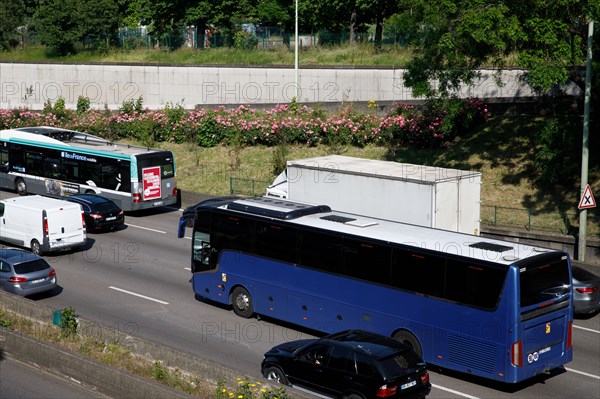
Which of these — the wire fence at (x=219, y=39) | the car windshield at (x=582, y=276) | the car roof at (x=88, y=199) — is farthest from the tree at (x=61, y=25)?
the car windshield at (x=582, y=276)

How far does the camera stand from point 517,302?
56.5ft

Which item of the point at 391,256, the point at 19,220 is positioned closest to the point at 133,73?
the point at 19,220

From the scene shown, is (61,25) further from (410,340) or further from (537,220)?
(410,340)

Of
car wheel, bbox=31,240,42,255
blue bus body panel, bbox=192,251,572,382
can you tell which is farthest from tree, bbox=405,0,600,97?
car wheel, bbox=31,240,42,255

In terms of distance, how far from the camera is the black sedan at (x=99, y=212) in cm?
3238

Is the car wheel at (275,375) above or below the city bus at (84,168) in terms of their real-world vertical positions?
below

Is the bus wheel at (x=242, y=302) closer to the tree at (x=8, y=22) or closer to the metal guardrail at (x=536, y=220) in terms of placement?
the metal guardrail at (x=536, y=220)

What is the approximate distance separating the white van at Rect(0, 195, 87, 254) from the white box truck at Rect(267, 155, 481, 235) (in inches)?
304

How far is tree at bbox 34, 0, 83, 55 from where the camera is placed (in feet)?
198

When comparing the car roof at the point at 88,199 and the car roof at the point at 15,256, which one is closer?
the car roof at the point at 15,256

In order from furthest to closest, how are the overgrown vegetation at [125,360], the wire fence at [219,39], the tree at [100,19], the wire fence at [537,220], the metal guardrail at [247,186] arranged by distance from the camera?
the tree at [100,19] < the wire fence at [219,39] < the metal guardrail at [247,186] < the wire fence at [537,220] < the overgrown vegetation at [125,360]

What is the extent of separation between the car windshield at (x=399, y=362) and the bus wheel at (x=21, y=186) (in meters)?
27.8

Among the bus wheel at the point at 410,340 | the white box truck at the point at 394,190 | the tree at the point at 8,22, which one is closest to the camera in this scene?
the bus wheel at the point at 410,340

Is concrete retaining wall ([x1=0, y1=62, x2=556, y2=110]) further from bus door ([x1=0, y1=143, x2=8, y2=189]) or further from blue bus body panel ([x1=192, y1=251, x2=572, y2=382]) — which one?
blue bus body panel ([x1=192, y1=251, x2=572, y2=382])
